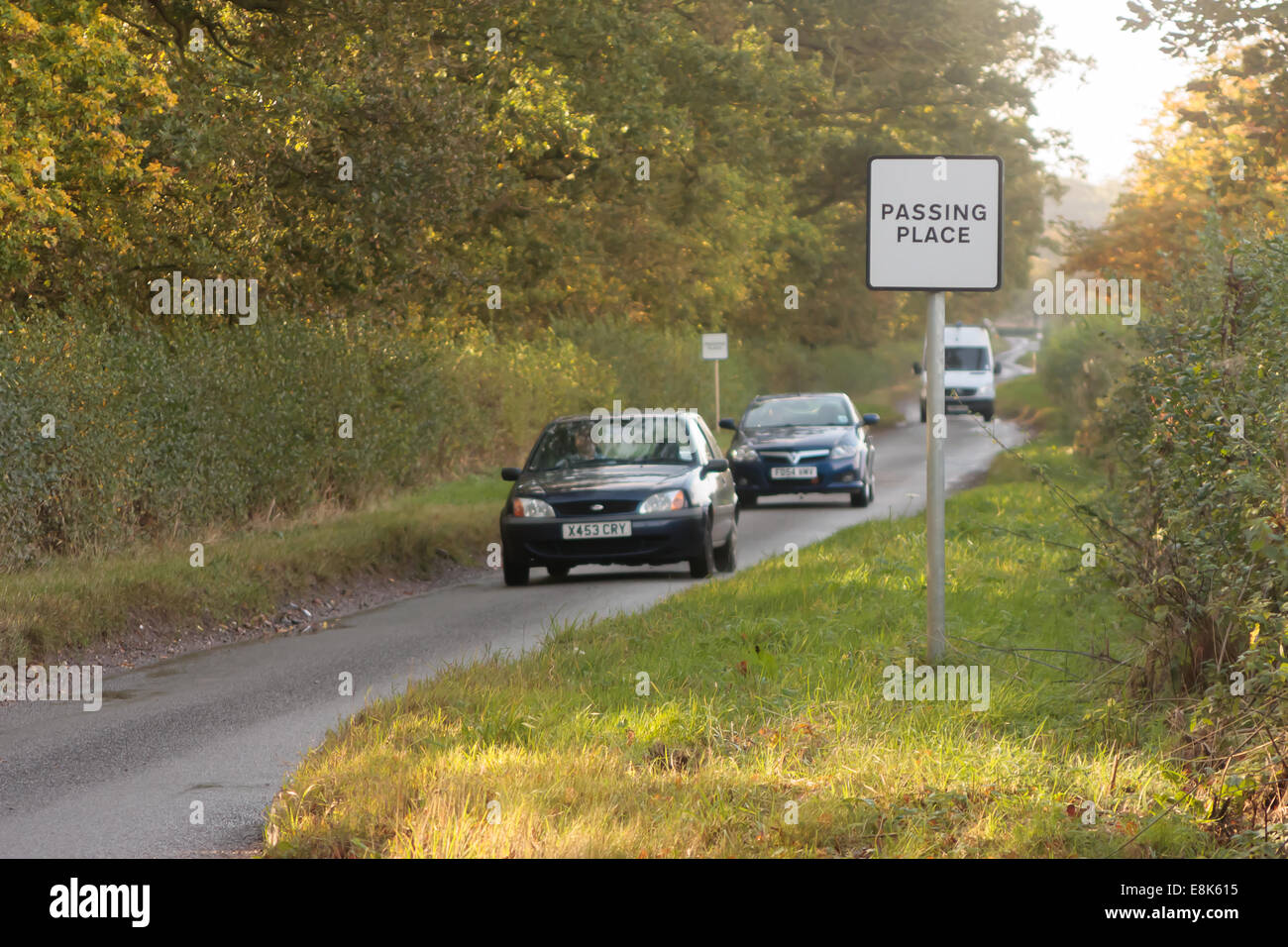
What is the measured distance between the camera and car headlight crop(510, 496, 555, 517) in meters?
16.5

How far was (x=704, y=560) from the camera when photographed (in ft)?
54.0

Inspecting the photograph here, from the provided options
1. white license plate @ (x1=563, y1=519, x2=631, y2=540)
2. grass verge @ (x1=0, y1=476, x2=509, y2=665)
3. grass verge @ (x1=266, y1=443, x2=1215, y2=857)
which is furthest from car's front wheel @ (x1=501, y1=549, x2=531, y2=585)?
grass verge @ (x1=266, y1=443, x2=1215, y2=857)

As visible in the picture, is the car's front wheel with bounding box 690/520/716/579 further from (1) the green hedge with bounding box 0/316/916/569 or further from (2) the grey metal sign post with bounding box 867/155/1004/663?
(2) the grey metal sign post with bounding box 867/155/1004/663

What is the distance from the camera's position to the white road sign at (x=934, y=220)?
9.24 m

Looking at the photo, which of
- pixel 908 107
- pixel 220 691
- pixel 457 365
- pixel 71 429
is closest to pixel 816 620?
pixel 220 691

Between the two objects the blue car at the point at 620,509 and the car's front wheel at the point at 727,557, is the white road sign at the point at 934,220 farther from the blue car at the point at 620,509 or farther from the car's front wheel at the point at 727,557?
the car's front wheel at the point at 727,557

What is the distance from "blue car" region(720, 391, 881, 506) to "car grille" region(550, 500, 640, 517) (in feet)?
28.6
